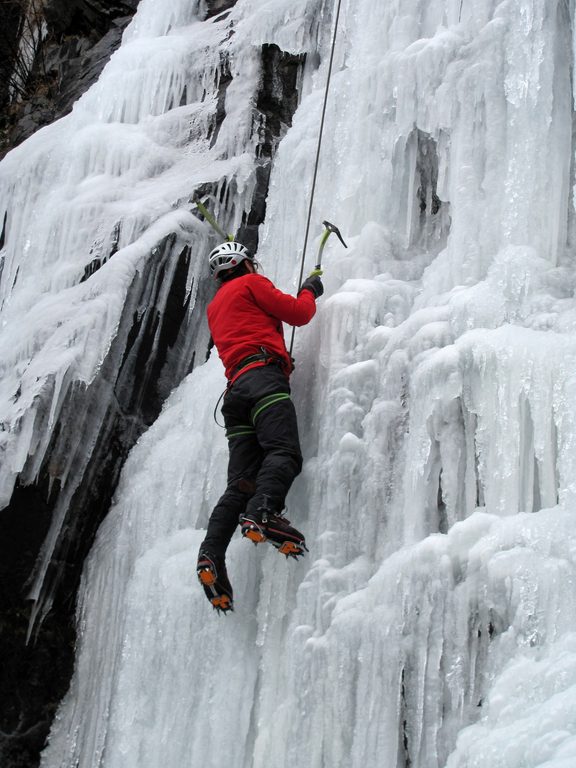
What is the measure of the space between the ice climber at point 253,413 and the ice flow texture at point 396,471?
0.77 feet

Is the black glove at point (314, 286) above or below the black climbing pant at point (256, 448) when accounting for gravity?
above

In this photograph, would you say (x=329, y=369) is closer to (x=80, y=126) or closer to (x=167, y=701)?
(x=167, y=701)

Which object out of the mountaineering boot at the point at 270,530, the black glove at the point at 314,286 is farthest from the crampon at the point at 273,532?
the black glove at the point at 314,286

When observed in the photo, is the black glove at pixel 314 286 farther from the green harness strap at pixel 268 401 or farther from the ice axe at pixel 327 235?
the green harness strap at pixel 268 401

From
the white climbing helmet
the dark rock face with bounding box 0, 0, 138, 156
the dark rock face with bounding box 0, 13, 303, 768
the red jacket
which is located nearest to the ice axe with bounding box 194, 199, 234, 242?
the dark rock face with bounding box 0, 13, 303, 768

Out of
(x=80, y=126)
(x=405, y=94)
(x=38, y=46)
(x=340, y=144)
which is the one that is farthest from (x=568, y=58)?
(x=38, y=46)

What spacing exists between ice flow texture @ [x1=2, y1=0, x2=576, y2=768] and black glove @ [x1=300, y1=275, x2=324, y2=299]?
94 mm

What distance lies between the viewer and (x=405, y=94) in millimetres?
5234

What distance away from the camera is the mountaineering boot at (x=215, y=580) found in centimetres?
413

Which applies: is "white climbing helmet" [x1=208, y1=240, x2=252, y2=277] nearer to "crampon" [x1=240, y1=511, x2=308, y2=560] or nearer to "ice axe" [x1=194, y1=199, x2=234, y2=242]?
"ice axe" [x1=194, y1=199, x2=234, y2=242]

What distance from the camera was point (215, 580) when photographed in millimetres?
4145

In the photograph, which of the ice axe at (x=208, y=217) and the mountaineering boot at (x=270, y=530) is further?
the ice axe at (x=208, y=217)

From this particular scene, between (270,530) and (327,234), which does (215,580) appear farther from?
(327,234)

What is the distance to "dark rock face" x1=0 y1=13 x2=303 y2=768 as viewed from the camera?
5.31 m
